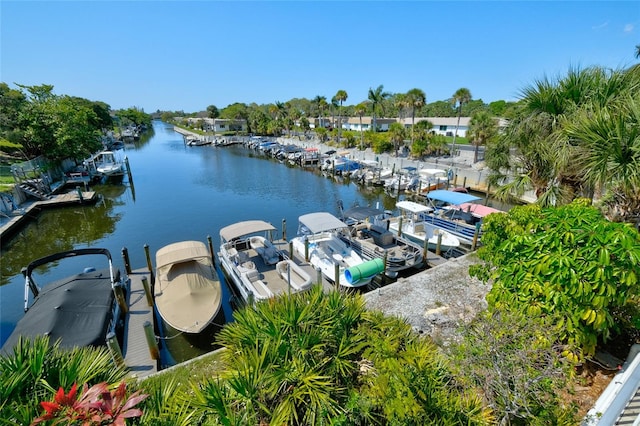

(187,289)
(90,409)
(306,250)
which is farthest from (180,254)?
(90,409)

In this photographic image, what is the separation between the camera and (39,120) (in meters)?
27.1

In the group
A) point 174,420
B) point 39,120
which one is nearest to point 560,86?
point 174,420

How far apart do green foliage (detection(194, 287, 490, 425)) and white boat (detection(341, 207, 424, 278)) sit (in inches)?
321

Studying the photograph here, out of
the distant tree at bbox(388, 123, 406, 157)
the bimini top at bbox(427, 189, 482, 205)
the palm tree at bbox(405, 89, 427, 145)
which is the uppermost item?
the palm tree at bbox(405, 89, 427, 145)

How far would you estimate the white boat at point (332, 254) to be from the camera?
1172cm

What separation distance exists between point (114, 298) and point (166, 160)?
153 ft

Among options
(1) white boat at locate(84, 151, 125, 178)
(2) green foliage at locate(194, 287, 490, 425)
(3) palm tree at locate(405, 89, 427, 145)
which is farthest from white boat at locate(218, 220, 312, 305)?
(3) palm tree at locate(405, 89, 427, 145)

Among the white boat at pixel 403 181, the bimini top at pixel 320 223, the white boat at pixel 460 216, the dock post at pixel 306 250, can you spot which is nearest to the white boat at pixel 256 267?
the dock post at pixel 306 250

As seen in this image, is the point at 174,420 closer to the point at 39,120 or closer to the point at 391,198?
the point at 391,198

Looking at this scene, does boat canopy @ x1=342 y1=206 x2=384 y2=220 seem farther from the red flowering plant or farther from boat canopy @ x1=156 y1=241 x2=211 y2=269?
the red flowering plant

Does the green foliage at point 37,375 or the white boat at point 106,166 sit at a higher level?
the green foliage at point 37,375

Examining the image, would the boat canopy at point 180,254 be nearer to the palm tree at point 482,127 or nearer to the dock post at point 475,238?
the dock post at point 475,238

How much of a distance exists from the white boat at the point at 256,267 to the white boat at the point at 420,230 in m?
7.69

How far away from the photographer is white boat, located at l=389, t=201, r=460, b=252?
1531 cm
